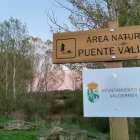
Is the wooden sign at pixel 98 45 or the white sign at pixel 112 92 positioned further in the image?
the wooden sign at pixel 98 45

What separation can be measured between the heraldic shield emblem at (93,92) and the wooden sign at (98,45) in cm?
30

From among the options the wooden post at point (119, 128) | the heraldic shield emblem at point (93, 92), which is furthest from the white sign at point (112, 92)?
the wooden post at point (119, 128)

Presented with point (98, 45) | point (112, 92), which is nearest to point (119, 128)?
point (112, 92)

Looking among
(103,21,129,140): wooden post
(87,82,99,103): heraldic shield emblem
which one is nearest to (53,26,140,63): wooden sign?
(87,82,99,103): heraldic shield emblem

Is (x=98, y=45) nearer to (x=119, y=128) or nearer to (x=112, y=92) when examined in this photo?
(x=112, y=92)

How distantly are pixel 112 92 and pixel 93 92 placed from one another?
0.19 meters

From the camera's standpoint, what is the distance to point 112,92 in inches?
68.3

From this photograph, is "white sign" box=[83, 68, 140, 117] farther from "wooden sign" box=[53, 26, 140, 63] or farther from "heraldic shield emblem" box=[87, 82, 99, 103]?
"wooden sign" box=[53, 26, 140, 63]

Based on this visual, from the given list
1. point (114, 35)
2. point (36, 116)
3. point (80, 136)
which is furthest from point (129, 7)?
point (36, 116)

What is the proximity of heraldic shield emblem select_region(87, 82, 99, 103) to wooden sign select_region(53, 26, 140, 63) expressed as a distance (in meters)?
0.30

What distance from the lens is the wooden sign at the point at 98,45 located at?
186 cm

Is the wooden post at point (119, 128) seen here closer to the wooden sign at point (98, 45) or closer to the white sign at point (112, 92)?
the white sign at point (112, 92)

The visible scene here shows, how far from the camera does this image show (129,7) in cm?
545

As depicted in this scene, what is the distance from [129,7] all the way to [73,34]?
13.6 ft
